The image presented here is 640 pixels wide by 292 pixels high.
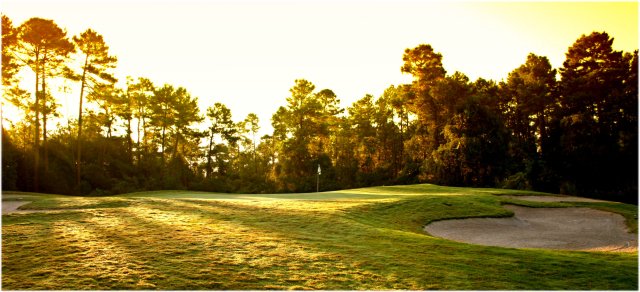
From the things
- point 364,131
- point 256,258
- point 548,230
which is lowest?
point 548,230

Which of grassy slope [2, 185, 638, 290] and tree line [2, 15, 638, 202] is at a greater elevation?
tree line [2, 15, 638, 202]

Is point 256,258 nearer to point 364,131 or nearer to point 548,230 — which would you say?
point 548,230

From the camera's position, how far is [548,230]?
1405 centimetres

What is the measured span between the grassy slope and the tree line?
77.1 ft

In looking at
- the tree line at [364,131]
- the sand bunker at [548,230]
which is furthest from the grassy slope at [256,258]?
the tree line at [364,131]

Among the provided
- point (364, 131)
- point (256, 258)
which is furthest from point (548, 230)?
point (364, 131)

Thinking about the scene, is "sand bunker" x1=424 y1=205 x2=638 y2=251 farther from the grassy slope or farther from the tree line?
the tree line

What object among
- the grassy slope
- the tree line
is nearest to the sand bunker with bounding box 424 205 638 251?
the grassy slope

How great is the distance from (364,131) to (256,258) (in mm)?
50929

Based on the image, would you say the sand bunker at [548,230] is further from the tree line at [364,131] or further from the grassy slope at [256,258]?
the tree line at [364,131]

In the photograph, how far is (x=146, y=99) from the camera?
157 feet

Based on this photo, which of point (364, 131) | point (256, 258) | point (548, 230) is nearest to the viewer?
point (256, 258)

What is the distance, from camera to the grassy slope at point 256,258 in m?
5.62

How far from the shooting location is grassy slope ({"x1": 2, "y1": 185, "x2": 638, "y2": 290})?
562cm
